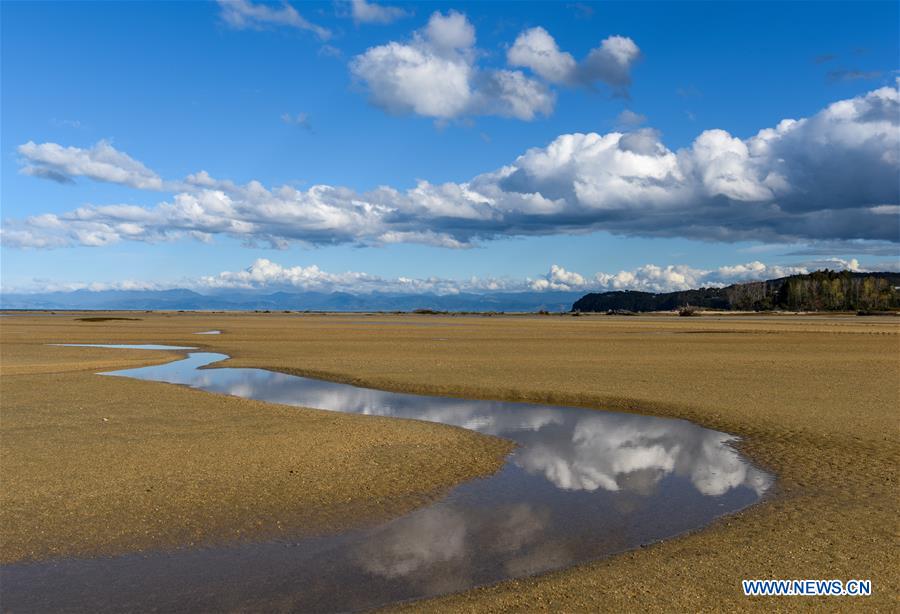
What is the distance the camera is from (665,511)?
461 inches

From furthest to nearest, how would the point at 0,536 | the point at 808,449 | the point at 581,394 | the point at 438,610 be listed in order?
the point at 581,394, the point at 808,449, the point at 0,536, the point at 438,610

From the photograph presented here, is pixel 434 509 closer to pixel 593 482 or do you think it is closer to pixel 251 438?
pixel 593 482

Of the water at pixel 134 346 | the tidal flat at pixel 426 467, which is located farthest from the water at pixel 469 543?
the water at pixel 134 346

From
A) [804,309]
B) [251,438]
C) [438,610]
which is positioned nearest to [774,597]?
[438,610]

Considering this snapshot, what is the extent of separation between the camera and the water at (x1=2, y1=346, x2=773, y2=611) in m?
8.34

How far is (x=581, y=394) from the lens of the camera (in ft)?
82.6

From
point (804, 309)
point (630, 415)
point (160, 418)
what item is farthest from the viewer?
point (804, 309)

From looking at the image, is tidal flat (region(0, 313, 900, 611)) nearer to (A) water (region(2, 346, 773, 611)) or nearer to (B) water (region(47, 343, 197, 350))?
(A) water (region(2, 346, 773, 611))

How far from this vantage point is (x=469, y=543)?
33.1ft

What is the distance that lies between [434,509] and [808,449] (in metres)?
10.7

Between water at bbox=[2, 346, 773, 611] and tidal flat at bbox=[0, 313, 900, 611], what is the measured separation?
559 mm

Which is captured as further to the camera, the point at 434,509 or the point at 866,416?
the point at 866,416

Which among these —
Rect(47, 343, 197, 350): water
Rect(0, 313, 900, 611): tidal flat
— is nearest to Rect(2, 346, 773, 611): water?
Rect(0, 313, 900, 611): tidal flat

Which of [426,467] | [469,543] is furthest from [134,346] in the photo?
[469,543]
